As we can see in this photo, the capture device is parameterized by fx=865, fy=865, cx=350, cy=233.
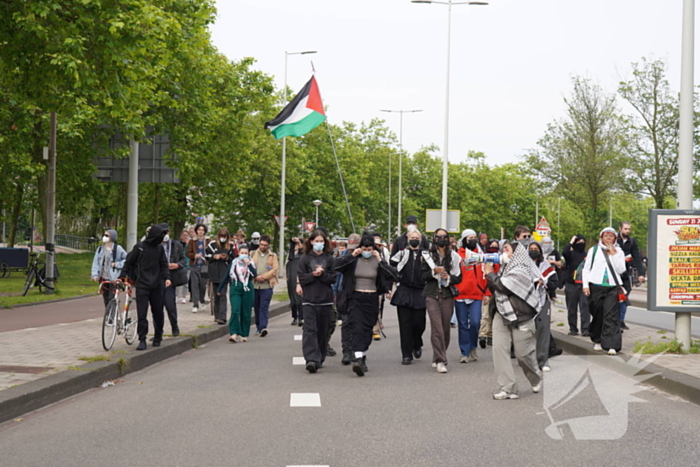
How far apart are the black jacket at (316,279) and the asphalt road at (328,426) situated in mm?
969

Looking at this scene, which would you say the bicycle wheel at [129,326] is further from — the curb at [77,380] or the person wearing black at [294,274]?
the person wearing black at [294,274]

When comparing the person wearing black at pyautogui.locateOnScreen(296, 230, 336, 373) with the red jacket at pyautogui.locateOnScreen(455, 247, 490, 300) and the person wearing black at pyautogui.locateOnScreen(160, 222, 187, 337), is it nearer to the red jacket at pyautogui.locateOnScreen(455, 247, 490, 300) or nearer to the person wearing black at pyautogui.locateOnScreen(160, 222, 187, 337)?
the red jacket at pyautogui.locateOnScreen(455, 247, 490, 300)

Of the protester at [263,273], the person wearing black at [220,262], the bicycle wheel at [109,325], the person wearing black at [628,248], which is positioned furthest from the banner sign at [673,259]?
the person wearing black at [220,262]

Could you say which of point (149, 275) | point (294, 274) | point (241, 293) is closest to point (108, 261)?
point (149, 275)

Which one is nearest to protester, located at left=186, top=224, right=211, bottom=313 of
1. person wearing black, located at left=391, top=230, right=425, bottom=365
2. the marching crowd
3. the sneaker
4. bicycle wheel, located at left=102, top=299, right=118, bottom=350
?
the marching crowd

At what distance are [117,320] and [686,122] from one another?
26.2 ft

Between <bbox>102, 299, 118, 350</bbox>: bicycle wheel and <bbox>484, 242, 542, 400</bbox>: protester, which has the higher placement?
<bbox>484, 242, 542, 400</bbox>: protester

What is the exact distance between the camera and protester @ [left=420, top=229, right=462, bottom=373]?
35.0 ft

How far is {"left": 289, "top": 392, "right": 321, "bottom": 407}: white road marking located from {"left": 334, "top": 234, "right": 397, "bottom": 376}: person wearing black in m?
1.89

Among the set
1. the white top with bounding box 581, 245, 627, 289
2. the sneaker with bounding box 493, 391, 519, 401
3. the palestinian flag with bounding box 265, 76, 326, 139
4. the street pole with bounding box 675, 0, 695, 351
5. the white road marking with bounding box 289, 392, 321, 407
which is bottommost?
the white road marking with bounding box 289, 392, 321, 407

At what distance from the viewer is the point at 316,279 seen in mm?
10766

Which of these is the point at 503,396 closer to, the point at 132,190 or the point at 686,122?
the point at 686,122

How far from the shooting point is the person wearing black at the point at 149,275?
1173 centimetres

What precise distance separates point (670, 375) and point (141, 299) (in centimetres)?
678
